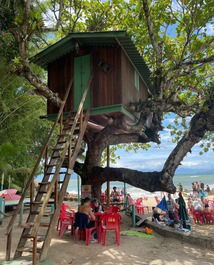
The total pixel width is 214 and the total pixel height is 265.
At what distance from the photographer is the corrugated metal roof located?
29.7ft

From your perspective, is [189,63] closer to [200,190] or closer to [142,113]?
[142,113]

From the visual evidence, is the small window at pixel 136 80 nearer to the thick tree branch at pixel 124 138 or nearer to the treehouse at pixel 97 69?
the treehouse at pixel 97 69

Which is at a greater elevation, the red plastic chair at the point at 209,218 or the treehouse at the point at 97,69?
the treehouse at the point at 97,69

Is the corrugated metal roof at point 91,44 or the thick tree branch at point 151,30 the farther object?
the thick tree branch at point 151,30

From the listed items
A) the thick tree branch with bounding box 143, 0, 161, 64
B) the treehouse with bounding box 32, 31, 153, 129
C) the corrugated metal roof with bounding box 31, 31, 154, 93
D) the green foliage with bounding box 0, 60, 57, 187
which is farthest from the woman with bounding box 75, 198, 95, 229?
the thick tree branch with bounding box 143, 0, 161, 64

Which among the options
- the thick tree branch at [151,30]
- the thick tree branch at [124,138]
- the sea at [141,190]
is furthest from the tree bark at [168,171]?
the sea at [141,190]

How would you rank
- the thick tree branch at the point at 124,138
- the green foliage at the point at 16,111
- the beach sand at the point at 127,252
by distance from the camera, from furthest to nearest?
1. the thick tree branch at the point at 124,138
2. the green foliage at the point at 16,111
3. the beach sand at the point at 127,252

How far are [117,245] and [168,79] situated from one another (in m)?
6.57

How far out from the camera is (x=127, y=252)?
7.46 meters

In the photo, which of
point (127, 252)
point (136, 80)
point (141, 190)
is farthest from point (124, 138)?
point (141, 190)

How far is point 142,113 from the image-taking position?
10.9m

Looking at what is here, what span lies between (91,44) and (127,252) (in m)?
7.17

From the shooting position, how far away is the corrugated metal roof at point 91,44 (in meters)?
9.05

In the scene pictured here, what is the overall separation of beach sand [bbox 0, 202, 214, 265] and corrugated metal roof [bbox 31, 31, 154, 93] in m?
6.55
